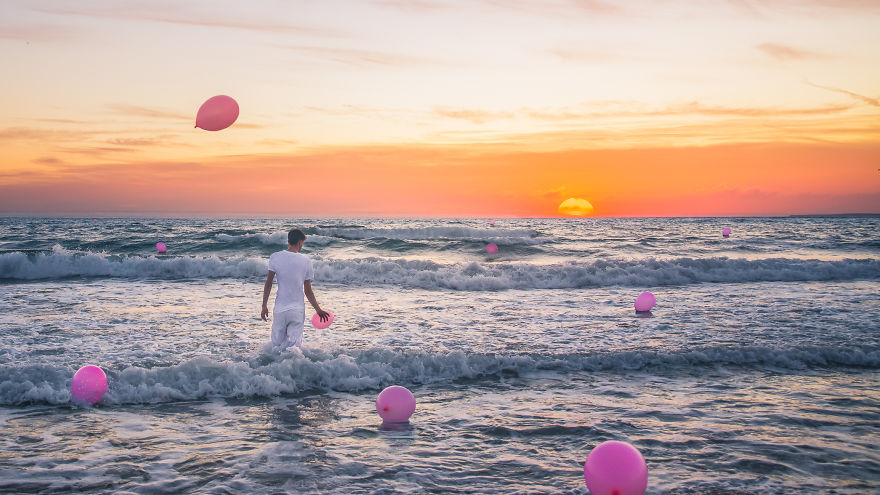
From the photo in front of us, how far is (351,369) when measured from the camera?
23.3ft

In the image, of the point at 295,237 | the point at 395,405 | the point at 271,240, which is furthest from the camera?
the point at 271,240

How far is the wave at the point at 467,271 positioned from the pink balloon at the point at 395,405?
1078 centimetres

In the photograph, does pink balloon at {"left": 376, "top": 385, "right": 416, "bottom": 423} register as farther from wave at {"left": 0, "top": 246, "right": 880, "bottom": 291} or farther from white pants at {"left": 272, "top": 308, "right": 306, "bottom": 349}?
wave at {"left": 0, "top": 246, "right": 880, "bottom": 291}

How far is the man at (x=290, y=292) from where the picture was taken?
7430 mm

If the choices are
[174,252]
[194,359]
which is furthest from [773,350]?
[174,252]

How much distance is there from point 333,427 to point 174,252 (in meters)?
24.2

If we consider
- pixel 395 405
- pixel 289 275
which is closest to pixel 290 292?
pixel 289 275

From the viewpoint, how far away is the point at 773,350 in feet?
26.5

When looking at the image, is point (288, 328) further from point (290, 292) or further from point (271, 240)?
point (271, 240)

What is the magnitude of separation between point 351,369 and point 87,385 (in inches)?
114

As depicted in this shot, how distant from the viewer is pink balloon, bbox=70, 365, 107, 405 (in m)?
6.03

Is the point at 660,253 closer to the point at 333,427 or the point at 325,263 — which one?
the point at 325,263

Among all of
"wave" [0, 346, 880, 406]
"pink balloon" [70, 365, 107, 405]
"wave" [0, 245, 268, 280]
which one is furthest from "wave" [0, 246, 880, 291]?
"pink balloon" [70, 365, 107, 405]

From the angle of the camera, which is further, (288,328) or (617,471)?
(288,328)
